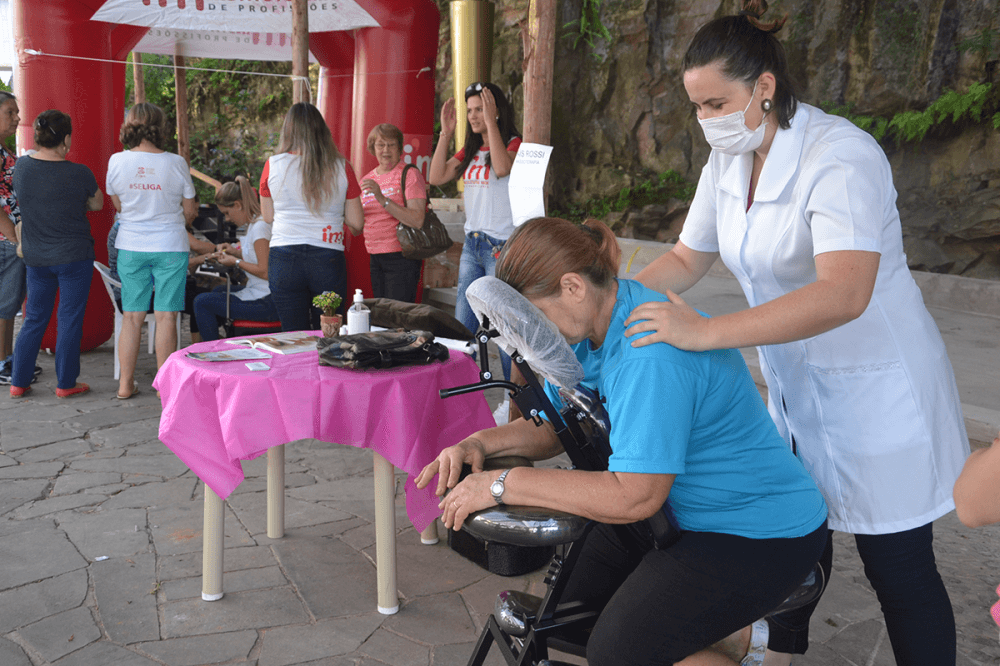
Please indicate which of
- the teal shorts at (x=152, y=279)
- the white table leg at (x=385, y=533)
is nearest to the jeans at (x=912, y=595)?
the white table leg at (x=385, y=533)

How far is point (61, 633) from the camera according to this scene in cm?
250

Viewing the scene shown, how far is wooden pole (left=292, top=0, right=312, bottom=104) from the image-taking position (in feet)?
18.6

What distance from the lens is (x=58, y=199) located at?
16.2 feet

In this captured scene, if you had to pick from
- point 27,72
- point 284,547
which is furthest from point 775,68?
point 27,72

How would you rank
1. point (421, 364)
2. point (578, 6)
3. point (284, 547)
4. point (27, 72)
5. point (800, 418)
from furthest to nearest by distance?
point (578, 6) < point (27, 72) < point (284, 547) < point (421, 364) < point (800, 418)

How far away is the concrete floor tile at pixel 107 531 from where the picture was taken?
3.09 metres

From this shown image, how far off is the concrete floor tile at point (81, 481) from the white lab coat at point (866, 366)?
329cm

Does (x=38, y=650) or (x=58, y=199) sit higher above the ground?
(x=58, y=199)

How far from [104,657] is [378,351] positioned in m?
1.22

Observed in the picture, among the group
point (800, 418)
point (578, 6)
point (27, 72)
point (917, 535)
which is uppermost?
point (578, 6)

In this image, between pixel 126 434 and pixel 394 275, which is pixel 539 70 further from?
pixel 126 434

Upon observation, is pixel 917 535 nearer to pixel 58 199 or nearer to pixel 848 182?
pixel 848 182

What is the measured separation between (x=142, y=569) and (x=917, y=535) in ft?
8.42

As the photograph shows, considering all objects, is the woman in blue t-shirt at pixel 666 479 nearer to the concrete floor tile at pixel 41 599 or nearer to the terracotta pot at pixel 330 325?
the terracotta pot at pixel 330 325
